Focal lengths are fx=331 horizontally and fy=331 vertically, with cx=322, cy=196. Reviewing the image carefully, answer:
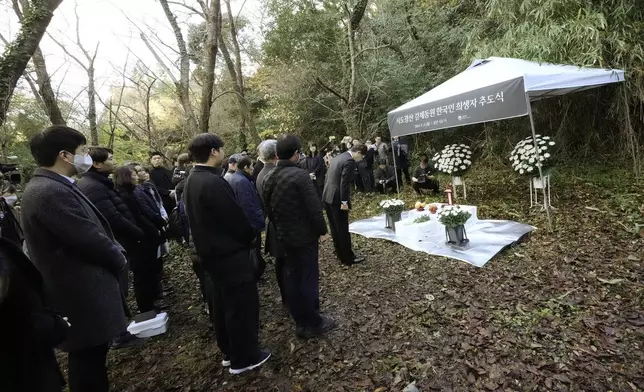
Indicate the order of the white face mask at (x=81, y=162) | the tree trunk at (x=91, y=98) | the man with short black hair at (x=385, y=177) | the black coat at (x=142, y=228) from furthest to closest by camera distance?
1. the man with short black hair at (x=385, y=177)
2. the tree trunk at (x=91, y=98)
3. the black coat at (x=142, y=228)
4. the white face mask at (x=81, y=162)

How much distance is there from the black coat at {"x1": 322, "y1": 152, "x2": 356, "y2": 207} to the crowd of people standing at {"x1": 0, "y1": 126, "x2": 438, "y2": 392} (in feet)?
3.68

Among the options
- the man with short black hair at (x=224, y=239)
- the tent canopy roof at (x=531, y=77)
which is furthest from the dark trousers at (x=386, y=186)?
the man with short black hair at (x=224, y=239)

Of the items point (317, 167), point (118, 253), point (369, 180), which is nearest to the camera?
point (118, 253)

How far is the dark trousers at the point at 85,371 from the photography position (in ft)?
6.18

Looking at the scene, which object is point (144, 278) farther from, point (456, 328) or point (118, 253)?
point (456, 328)

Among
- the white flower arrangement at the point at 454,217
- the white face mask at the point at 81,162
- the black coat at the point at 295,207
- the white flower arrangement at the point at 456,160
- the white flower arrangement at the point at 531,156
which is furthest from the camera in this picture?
the white flower arrangement at the point at 456,160

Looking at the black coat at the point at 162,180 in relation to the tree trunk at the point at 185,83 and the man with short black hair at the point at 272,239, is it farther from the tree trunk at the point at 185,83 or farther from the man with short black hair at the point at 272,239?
the man with short black hair at the point at 272,239

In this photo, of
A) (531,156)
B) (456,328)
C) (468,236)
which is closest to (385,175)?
(531,156)

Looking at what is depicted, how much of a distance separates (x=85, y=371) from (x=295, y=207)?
1.76m

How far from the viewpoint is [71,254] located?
187 centimetres

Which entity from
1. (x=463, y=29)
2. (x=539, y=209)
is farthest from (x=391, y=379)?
(x=463, y=29)

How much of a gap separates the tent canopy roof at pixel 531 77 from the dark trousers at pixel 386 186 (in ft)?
10.1

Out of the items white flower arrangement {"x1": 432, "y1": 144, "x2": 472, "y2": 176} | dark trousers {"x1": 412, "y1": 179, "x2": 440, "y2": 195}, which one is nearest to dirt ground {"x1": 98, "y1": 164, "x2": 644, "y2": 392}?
white flower arrangement {"x1": 432, "y1": 144, "x2": 472, "y2": 176}

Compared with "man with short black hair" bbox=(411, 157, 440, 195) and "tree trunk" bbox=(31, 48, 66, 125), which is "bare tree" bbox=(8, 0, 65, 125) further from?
"man with short black hair" bbox=(411, 157, 440, 195)
